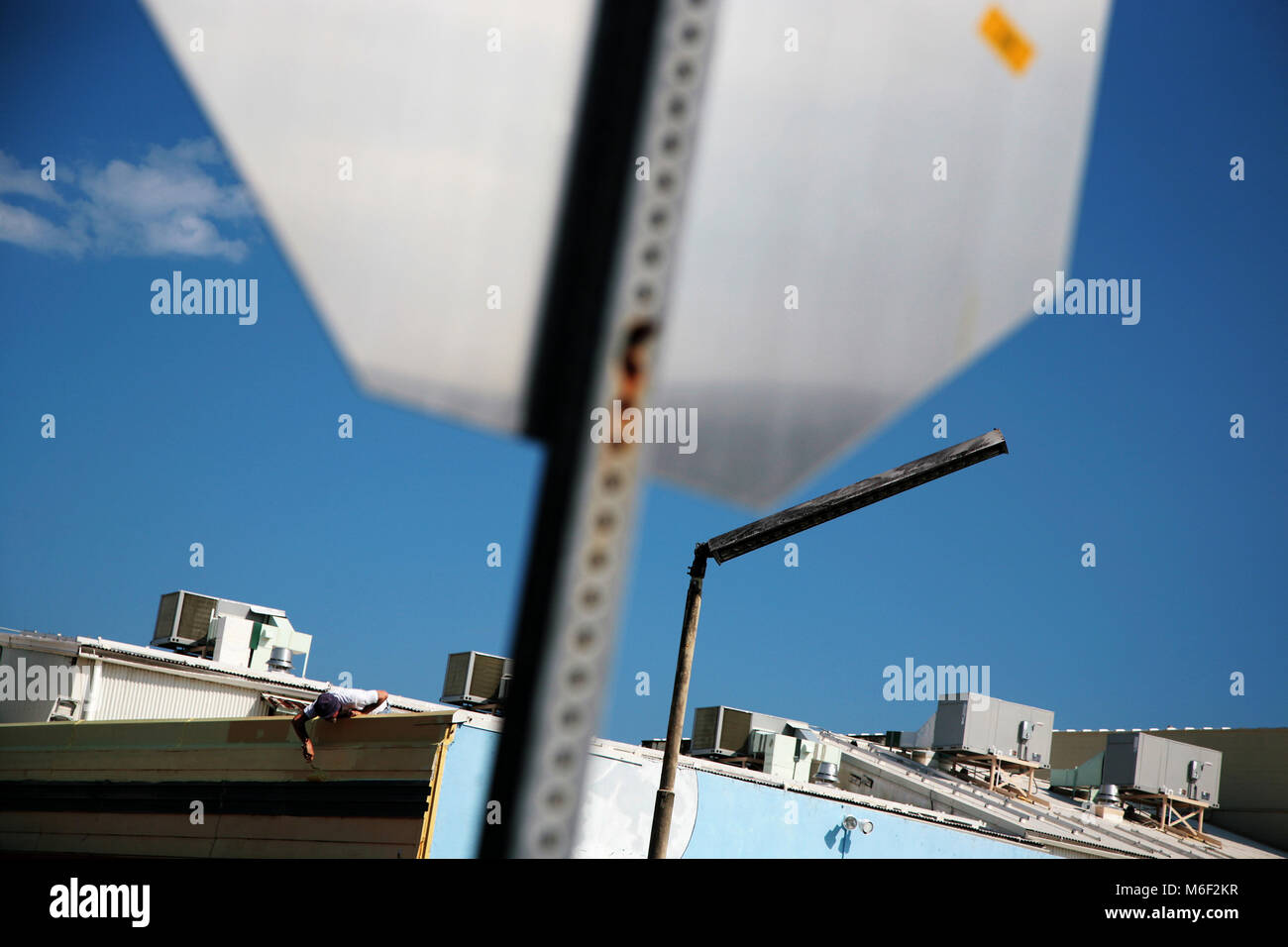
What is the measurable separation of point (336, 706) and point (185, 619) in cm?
1156

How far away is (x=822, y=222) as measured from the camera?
1.31 meters

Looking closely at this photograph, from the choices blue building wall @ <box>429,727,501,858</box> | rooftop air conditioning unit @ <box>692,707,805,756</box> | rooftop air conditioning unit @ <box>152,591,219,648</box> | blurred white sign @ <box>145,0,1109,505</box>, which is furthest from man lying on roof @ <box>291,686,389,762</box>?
rooftop air conditioning unit @ <box>692,707,805,756</box>

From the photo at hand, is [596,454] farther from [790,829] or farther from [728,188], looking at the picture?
[790,829]

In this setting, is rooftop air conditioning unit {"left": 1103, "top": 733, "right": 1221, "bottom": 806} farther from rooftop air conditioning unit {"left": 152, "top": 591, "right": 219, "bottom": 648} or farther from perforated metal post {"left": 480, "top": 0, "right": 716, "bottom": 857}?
perforated metal post {"left": 480, "top": 0, "right": 716, "bottom": 857}

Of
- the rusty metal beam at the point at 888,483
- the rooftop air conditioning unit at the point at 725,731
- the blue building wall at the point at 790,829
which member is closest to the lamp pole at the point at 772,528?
the rusty metal beam at the point at 888,483

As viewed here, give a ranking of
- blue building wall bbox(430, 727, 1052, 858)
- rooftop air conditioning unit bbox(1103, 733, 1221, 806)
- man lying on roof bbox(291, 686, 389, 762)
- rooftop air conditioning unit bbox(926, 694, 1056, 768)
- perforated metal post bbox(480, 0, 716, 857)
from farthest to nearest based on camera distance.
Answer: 1. rooftop air conditioning unit bbox(1103, 733, 1221, 806)
2. rooftop air conditioning unit bbox(926, 694, 1056, 768)
3. blue building wall bbox(430, 727, 1052, 858)
4. man lying on roof bbox(291, 686, 389, 762)
5. perforated metal post bbox(480, 0, 716, 857)

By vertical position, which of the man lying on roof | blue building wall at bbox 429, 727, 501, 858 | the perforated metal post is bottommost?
blue building wall at bbox 429, 727, 501, 858

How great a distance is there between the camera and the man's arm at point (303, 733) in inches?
397

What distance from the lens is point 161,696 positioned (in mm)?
17875

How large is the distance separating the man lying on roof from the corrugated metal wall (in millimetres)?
7471

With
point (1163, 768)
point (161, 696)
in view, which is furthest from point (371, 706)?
point (1163, 768)

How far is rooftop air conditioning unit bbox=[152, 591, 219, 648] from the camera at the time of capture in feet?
66.1
